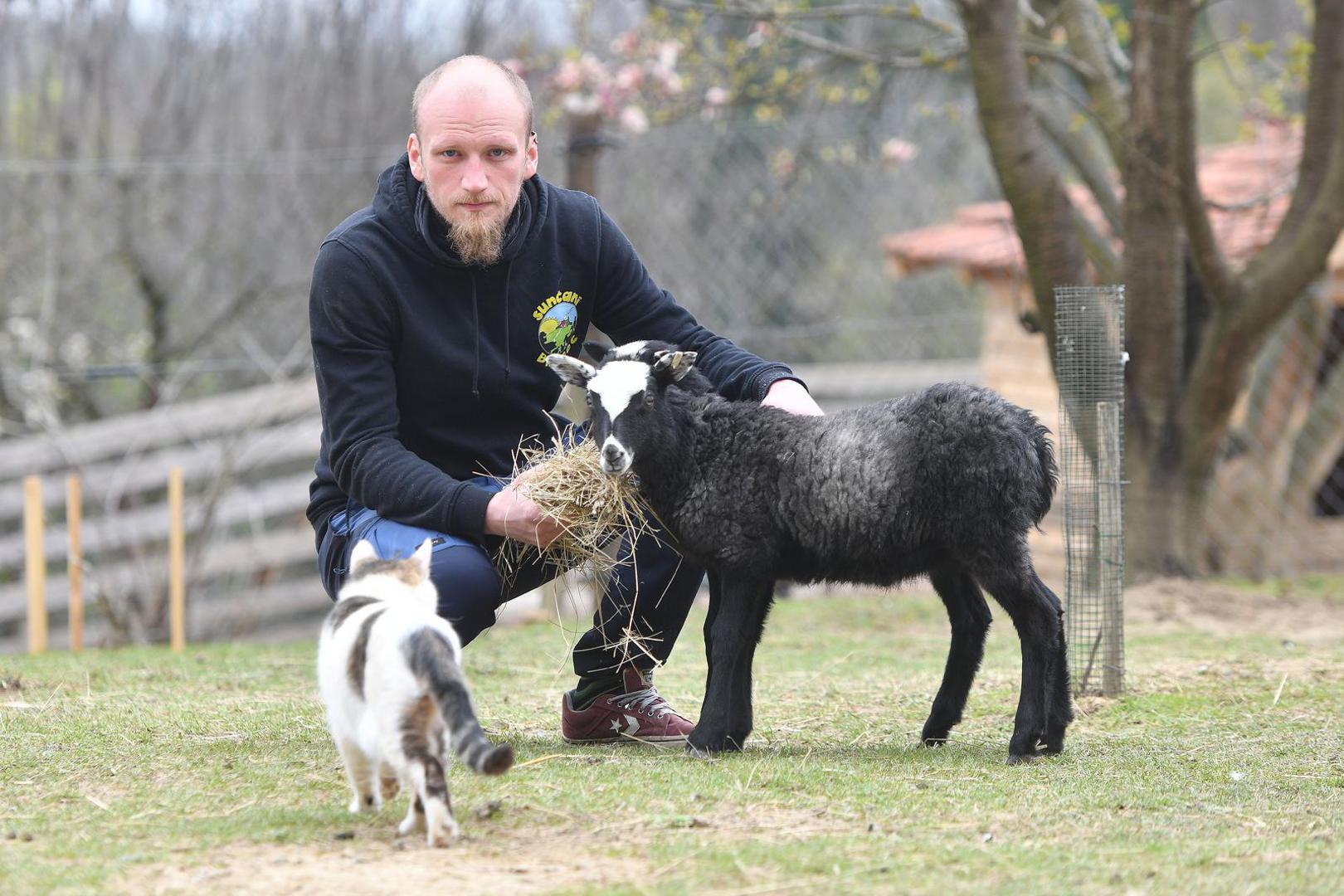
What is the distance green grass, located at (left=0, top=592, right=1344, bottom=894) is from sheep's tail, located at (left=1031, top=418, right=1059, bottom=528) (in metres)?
0.81

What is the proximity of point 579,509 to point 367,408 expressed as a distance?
778mm

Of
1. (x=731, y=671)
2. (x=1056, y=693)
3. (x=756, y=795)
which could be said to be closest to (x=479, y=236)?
(x=731, y=671)

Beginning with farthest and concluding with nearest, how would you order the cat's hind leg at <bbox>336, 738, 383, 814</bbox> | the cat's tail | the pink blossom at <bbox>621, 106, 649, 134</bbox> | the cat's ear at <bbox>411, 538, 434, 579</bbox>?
the pink blossom at <bbox>621, 106, 649, 134</bbox>, the cat's ear at <bbox>411, 538, 434, 579</bbox>, the cat's hind leg at <bbox>336, 738, 383, 814</bbox>, the cat's tail

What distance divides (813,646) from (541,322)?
372 centimetres

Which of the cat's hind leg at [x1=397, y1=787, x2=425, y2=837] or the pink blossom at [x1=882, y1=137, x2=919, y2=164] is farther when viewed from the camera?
the pink blossom at [x1=882, y1=137, x2=919, y2=164]

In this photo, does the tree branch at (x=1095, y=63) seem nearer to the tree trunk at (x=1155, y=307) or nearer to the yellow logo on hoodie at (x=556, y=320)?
the tree trunk at (x=1155, y=307)

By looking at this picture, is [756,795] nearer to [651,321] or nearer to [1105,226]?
[651,321]

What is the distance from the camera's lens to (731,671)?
4.98 metres

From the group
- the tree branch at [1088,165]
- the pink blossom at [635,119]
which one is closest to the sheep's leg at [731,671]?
the tree branch at [1088,165]

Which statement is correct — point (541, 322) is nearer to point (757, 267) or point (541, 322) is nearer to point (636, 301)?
point (636, 301)

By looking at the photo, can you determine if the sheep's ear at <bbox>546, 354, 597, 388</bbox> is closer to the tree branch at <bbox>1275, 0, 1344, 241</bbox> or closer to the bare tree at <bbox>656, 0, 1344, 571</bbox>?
the bare tree at <bbox>656, 0, 1344, 571</bbox>

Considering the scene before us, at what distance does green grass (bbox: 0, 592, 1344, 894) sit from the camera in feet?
11.6

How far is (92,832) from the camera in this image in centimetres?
388

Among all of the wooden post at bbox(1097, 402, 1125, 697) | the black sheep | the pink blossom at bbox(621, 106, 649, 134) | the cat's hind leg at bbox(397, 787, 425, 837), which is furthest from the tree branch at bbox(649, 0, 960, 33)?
the cat's hind leg at bbox(397, 787, 425, 837)
